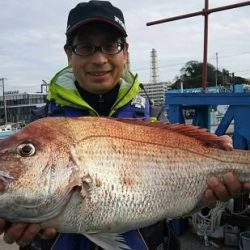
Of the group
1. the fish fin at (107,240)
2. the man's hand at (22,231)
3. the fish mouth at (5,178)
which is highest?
the fish mouth at (5,178)

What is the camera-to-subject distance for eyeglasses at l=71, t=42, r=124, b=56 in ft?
9.64

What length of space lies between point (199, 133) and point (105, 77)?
729 millimetres

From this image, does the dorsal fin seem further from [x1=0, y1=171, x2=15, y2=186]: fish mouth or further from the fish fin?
[x1=0, y1=171, x2=15, y2=186]: fish mouth

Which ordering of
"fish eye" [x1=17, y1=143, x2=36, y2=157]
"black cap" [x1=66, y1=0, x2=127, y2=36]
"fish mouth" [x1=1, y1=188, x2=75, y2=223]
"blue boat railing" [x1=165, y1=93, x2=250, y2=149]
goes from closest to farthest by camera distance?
"fish mouth" [x1=1, y1=188, x2=75, y2=223] → "fish eye" [x1=17, y1=143, x2=36, y2=157] → "black cap" [x1=66, y1=0, x2=127, y2=36] → "blue boat railing" [x1=165, y1=93, x2=250, y2=149]

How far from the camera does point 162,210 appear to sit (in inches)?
102

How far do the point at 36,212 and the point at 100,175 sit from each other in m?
0.38

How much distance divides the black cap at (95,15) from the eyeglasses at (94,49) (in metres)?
0.11

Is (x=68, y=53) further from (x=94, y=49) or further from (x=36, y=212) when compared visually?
(x=36, y=212)

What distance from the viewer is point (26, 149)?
7.72ft

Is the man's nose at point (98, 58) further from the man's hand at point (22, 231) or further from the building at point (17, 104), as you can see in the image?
the building at point (17, 104)

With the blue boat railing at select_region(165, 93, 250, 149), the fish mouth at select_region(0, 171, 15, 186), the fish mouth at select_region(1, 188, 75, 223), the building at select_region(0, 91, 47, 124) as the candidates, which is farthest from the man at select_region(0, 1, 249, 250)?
the building at select_region(0, 91, 47, 124)

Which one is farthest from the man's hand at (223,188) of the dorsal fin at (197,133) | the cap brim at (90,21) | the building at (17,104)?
the building at (17,104)

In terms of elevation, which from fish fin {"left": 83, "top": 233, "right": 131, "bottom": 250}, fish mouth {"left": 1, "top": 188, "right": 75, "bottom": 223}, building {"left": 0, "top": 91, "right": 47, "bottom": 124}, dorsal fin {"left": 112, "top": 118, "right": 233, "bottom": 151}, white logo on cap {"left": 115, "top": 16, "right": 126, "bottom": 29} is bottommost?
fish fin {"left": 83, "top": 233, "right": 131, "bottom": 250}

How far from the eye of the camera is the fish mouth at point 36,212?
224 centimetres
